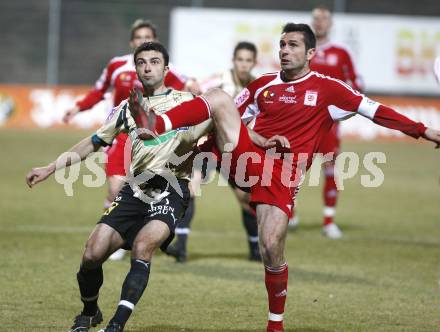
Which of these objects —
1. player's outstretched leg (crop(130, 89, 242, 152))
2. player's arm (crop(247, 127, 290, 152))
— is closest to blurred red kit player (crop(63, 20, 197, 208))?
player's arm (crop(247, 127, 290, 152))

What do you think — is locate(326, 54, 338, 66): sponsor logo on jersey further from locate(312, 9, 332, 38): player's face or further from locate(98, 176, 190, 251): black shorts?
locate(98, 176, 190, 251): black shorts

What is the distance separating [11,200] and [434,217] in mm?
6535

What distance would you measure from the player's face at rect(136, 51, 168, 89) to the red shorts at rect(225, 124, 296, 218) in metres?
0.71

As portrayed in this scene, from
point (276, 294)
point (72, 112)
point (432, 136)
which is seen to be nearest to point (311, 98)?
point (432, 136)

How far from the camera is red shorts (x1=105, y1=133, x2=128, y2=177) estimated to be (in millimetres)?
9664

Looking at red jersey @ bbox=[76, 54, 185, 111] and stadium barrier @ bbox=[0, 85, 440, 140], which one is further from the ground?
red jersey @ bbox=[76, 54, 185, 111]

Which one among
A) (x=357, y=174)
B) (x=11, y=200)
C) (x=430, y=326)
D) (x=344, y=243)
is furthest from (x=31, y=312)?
(x=357, y=174)

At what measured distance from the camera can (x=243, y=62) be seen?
1027 centimetres

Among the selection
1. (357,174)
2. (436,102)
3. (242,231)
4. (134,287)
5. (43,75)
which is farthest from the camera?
(43,75)

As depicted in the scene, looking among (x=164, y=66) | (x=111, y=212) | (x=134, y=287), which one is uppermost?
(x=164, y=66)

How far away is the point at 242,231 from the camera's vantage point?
40.3ft

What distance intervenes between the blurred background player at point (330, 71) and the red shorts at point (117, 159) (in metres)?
3.26

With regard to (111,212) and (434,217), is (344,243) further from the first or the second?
(111,212)

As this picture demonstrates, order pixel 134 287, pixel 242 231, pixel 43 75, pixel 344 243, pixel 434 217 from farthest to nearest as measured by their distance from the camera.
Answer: pixel 43 75
pixel 434 217
pixel 242 231
pixel 344 243
pixel 134 287
